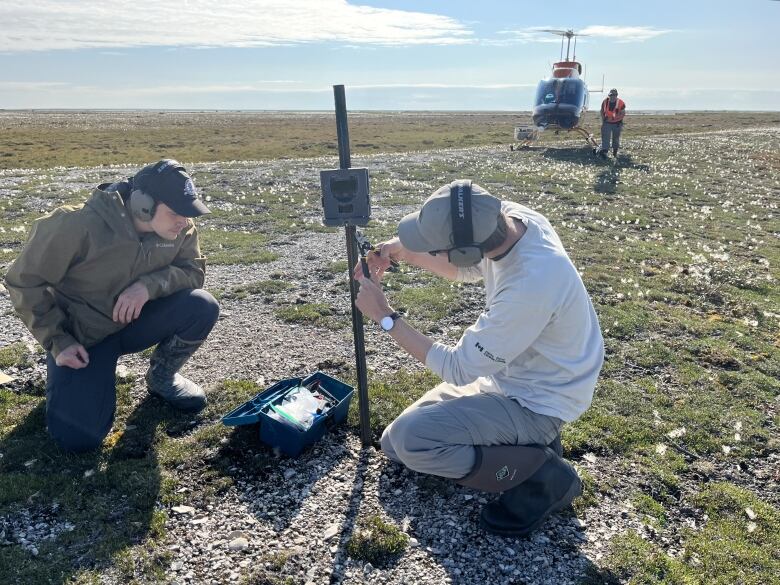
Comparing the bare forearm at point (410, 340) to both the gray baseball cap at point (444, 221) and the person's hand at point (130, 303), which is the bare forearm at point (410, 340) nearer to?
the gray baseball cap at point (444, 221)

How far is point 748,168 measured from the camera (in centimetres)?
2961

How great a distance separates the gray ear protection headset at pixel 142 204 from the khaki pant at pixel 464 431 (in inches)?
126

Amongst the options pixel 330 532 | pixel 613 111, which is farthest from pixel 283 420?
pixel 613 111

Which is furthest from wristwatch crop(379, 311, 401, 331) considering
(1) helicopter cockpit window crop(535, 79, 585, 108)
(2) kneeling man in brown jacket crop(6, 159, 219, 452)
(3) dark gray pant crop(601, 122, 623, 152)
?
(1) helicopter cockpit window crop(535, 79, 585, 108)

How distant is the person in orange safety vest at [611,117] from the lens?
3134cm

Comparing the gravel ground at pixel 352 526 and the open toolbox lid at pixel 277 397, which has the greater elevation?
the open toolbox lid at pixel 277 397

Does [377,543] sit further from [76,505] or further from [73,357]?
[73,357]

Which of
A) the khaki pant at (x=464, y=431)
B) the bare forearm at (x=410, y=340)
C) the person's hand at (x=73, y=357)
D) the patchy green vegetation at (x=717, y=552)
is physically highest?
the bare forearm at (x=410, y=340)

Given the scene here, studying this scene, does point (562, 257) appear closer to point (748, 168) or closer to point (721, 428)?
point (721, 428)

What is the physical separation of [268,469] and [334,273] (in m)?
6.72

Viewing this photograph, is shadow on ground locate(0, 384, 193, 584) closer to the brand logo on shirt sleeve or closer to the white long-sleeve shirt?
the white long-sleeve shirt

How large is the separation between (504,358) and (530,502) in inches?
55.4

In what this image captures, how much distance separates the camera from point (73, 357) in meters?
5.56

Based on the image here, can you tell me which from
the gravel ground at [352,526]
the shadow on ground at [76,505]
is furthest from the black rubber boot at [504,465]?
the shadow on ground at [76,505]
